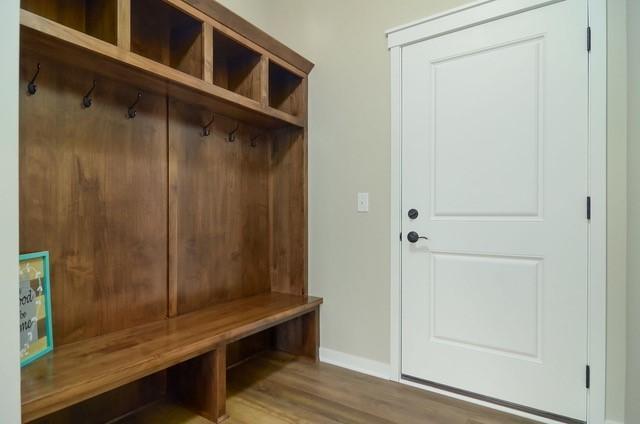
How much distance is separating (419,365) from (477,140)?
1.32 metres

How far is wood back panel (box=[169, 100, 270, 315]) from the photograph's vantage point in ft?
6.15

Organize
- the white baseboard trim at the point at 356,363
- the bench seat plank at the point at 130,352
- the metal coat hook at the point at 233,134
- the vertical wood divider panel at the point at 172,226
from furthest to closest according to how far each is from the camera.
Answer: the metal coat hook at the point at 233,134, the white baseboard trim at the point at 356,363, the vertical wood divider panel at the point at 172,226, the bench seat plank at the point at 130,352

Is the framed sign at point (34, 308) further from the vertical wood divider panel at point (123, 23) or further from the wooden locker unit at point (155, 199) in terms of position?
the vertical wood divider panel at point (123, 23)

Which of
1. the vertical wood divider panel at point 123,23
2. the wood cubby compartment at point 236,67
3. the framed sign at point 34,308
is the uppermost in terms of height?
the wood cubby compartment at point 236,67

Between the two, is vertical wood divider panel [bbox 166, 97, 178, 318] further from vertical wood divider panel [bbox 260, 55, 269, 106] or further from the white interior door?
the white interior door

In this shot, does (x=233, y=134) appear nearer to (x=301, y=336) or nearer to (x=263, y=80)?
(x=263, y=80)

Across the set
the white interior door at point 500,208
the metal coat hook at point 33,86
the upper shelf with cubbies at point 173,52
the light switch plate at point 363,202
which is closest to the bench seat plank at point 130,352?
the light switch plate at point 363,202

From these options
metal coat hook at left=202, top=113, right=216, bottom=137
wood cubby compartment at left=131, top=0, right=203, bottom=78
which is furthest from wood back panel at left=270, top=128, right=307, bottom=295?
wood cubby compartment at left=131, top=0, right=203, bottom=78

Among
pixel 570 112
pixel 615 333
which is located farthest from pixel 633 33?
pixel 615 333

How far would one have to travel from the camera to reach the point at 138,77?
152 centimetres

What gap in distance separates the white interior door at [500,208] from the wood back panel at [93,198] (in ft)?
4.66

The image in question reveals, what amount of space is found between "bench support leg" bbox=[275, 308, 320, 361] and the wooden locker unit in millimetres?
10

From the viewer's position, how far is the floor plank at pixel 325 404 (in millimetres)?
1629

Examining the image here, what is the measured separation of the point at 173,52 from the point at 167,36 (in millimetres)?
89
